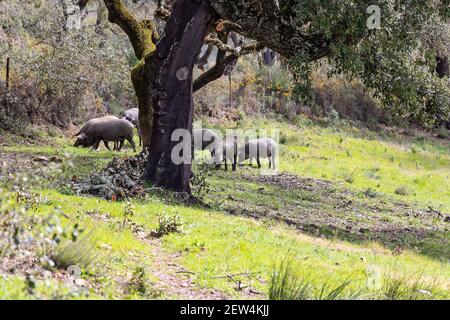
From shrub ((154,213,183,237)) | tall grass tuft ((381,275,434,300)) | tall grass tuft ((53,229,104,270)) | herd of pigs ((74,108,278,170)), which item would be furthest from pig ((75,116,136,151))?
tall grass tuft ((381,275,434,300))

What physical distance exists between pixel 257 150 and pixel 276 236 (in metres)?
14.7

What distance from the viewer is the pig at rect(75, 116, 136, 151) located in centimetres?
2666

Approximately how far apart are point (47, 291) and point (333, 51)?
1057 cm

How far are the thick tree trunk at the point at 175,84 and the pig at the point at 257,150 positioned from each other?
432 inches

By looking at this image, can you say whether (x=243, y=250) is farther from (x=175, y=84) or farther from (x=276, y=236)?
(x=175, y=84)

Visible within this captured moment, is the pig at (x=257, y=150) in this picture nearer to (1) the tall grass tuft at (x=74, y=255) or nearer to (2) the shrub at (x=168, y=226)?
(2) the shrub at (x=168, y=226)

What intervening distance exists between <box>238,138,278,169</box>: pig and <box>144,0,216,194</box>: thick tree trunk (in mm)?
10967

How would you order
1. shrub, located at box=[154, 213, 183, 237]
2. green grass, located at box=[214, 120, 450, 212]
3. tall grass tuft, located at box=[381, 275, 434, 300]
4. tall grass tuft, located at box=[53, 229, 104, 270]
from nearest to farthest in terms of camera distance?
tall grass tuft, located at box=[53, 229, 104, 270] → tall grass tuft, located at box=[381, 275, 434, 300] → shrub, located at box=[154, 213, 183, 237] → green grass, located at box=[214, 120, 450, 212]

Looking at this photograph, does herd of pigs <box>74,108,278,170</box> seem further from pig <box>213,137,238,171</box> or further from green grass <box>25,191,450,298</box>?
green grass <box>25,191,450,298</box>

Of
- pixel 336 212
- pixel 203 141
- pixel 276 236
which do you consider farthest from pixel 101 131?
pixel 276 236

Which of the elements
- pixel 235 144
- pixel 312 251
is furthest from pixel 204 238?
pixel 235 144

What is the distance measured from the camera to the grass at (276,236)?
815cm

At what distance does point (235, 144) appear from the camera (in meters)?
26.4

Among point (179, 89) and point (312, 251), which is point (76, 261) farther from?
point (179, 89)
